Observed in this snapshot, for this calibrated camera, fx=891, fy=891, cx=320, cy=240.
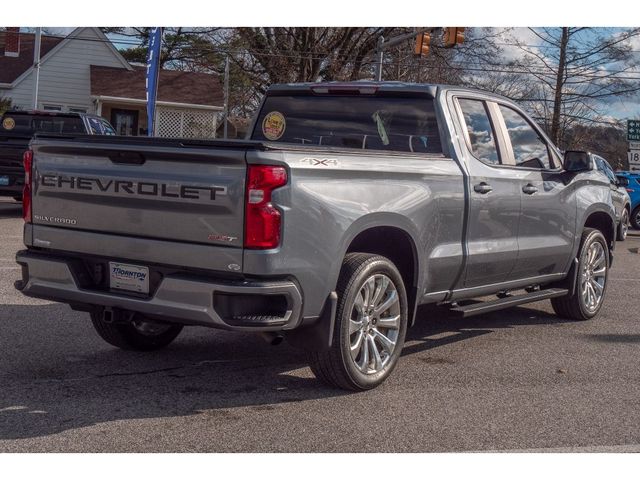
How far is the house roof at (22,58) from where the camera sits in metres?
41.4

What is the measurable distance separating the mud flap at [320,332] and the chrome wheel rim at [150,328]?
5.51 ft

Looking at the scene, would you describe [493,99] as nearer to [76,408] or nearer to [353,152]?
[353,152]

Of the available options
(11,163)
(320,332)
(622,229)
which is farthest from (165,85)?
(320,332)

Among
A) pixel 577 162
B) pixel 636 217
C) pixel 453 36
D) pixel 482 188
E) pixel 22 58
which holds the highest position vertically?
pixel 453 36

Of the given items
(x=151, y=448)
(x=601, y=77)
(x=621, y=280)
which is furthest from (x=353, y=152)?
(x=601, y=77)

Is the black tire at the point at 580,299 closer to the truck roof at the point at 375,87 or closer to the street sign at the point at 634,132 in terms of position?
the truck roof at the point at 375,87

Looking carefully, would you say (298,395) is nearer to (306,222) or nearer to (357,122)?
(306,222)

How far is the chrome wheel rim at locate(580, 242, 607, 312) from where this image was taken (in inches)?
333

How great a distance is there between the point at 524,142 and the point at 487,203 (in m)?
1.14

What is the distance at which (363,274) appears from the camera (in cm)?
541

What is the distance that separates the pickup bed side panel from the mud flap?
0.06m

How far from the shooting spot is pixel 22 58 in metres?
42.5

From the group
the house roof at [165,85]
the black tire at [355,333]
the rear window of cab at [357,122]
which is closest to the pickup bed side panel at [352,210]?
the black tire at [355,333]

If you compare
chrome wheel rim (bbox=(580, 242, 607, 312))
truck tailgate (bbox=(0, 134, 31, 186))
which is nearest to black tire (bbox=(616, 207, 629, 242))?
chrome wheel rim (bbox=(580, 242, 607, 312))
